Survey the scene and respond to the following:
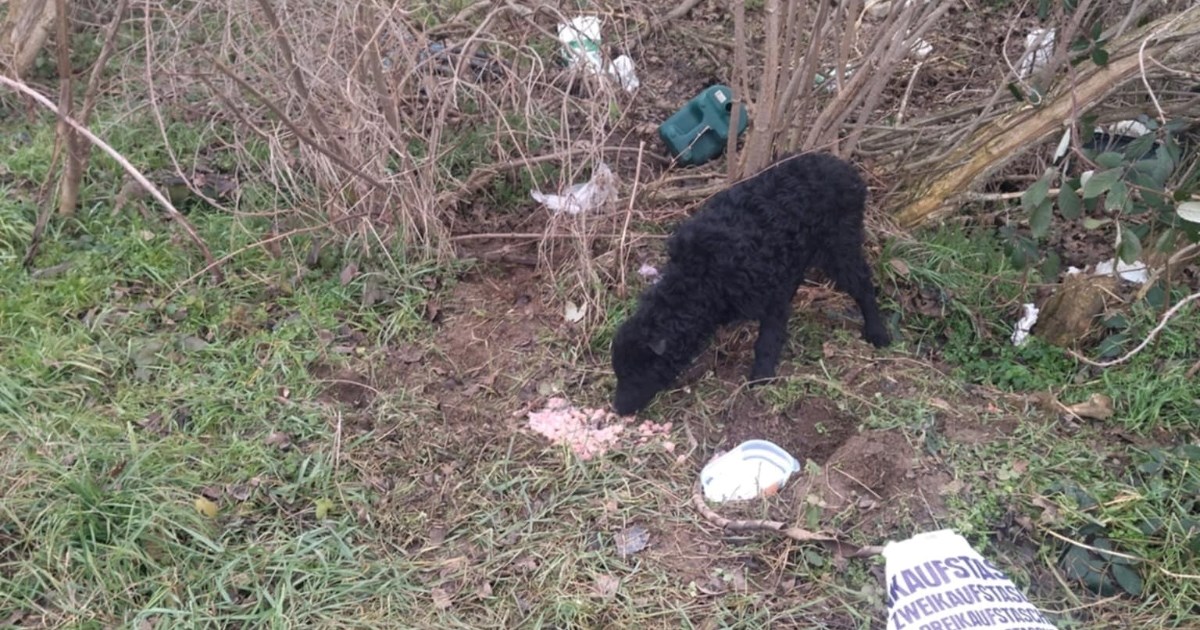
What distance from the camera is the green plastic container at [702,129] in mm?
4719

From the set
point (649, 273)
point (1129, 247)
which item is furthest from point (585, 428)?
point (1129, 247)

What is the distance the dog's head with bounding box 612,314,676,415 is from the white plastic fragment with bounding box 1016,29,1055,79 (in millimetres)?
2262

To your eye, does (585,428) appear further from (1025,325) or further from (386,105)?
(1025,325)

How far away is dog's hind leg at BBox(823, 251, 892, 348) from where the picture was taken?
3570mm

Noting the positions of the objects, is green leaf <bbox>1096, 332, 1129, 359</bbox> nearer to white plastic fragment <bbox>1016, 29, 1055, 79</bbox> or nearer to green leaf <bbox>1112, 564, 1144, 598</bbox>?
green leaf <bbox>1112, 564, 1144, 598</bbox>

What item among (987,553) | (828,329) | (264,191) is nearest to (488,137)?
(264,191)

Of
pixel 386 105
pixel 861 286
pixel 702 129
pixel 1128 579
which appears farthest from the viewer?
pixel 702 129

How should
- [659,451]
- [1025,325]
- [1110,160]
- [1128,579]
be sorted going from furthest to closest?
[1025,325] < [659,451] < [1110,160] < [1128,579]

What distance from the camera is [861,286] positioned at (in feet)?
11.9

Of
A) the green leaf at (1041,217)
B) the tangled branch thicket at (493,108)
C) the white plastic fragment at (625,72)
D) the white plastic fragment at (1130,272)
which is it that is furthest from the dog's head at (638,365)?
the white plastic fragment at (1130,272)

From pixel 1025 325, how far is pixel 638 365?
1697mm

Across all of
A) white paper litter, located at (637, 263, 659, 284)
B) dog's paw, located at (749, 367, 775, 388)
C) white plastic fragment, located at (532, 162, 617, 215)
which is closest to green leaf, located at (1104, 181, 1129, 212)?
dog's paw, located at (749, 367, 775, 388)

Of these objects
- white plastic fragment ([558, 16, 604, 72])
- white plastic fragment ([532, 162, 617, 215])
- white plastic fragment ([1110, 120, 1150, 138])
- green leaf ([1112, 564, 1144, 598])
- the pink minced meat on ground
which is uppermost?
white plastic fragment ([558, 16, 604, 72])

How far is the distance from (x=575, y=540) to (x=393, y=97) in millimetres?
2210
